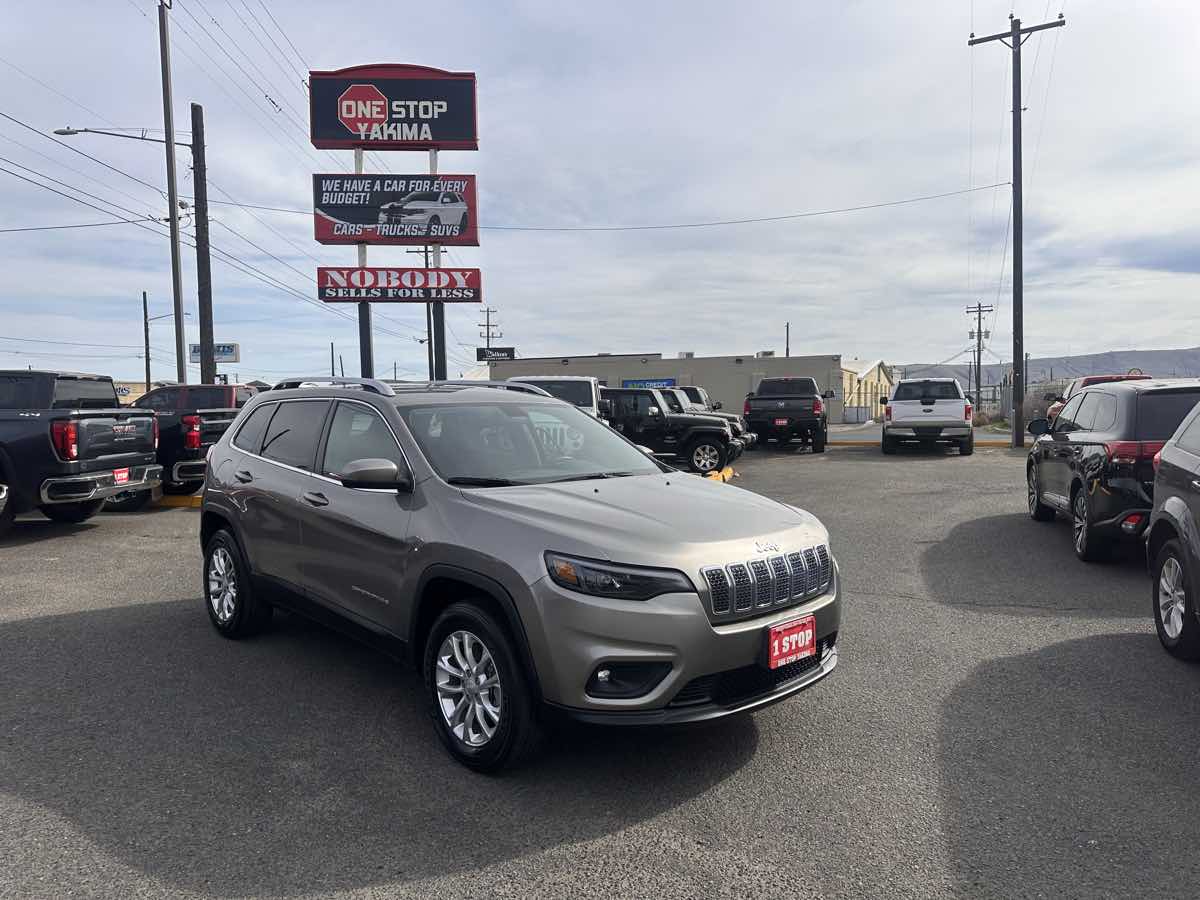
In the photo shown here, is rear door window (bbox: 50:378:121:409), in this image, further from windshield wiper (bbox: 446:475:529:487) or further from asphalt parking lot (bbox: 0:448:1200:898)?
windshield wiper (bbox: 446:475:529:487)

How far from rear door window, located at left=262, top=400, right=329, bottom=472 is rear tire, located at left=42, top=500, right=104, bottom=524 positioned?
633 centimetres

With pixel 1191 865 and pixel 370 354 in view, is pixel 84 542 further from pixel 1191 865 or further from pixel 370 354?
pixel 370 354

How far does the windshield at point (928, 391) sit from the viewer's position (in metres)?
20.2

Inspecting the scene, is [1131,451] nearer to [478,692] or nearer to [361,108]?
[478,692]

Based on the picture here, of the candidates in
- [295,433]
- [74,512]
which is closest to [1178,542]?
[295,433]

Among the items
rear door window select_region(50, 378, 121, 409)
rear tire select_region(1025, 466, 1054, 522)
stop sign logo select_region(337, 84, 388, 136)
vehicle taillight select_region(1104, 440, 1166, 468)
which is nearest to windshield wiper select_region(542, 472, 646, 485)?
vehicle taillight select_region(1104, 440, 1166, 468)

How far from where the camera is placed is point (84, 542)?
961cm

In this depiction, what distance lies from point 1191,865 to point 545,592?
2445 mm

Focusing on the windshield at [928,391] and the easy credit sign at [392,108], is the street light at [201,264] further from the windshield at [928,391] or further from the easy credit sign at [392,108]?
the windshield at [928,391]

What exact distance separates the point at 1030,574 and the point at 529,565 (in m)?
5.79

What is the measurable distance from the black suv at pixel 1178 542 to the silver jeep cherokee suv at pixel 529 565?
91.9 inches

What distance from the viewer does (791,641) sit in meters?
3.69

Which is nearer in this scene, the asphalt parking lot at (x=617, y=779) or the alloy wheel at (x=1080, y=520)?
the asphalt parking lot at (x=617, y=779)

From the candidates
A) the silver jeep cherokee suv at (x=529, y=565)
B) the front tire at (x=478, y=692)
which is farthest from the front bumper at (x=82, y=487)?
the front tire at (x=478, y=692)
